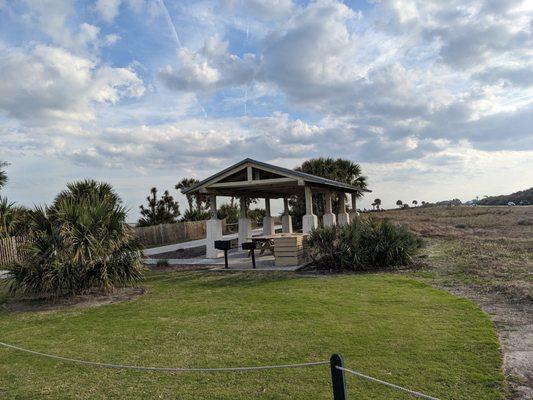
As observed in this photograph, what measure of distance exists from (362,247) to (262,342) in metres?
7.58

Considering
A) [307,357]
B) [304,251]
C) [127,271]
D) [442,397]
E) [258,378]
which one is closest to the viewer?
[442,397]

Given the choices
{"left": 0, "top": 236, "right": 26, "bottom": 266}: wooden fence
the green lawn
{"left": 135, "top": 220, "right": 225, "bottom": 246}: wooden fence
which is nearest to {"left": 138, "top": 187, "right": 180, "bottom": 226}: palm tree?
{"left": 135, "top": 220, "right": 225, "bottom": 246}: wooden fence

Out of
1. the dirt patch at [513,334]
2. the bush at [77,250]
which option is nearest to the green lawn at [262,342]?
the dirt patch at [513,334]

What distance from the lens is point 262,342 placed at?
19.4 feet

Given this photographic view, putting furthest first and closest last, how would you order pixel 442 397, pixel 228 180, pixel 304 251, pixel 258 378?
pixel 228 180
pixel 304 251
pixel 258 378
pixel 442 397

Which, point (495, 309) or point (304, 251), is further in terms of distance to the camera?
point (304, 251)

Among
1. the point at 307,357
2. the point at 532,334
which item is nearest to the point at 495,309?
the point at 532,334

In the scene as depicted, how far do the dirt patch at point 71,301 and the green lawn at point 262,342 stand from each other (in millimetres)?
422

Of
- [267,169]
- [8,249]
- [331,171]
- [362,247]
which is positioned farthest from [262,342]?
[331,171]

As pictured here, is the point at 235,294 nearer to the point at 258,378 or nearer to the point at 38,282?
the point at 38,282

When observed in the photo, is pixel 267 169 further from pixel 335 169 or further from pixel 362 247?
pixel 335 169

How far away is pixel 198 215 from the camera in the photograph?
3766 cm

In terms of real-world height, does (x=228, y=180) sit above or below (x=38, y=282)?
above

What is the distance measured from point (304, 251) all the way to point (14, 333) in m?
9.23
